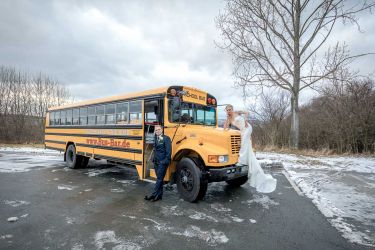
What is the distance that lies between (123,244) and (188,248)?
2.82 ft

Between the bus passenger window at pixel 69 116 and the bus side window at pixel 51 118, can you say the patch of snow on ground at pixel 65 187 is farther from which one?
the bus side window at pixel 51 118

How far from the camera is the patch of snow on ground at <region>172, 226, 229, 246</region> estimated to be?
3.29 meters

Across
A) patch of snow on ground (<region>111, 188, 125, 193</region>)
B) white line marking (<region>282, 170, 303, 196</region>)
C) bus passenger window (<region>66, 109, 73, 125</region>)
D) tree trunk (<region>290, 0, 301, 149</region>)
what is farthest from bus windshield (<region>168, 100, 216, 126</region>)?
tree trunk (<region>290, 0, 301, 149</region>)

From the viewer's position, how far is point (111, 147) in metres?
7.38

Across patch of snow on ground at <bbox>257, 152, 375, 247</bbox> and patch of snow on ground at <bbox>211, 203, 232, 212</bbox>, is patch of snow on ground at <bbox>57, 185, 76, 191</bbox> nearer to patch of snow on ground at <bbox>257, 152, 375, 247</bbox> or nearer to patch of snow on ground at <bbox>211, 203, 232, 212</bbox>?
patch of snow on ground at <bbox>211, 203, 232, 212</bbox>

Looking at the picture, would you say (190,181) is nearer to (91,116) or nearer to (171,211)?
(171,211)

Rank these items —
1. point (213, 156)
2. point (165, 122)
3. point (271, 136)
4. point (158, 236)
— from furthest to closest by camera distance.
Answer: point (271, 136) < point (165, 122) < point (213, 156) < point (158, 236)

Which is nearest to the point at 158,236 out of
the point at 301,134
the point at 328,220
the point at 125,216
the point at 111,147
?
the point at 125,216

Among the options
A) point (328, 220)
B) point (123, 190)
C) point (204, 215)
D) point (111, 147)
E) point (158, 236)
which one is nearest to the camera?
point (158, 236)

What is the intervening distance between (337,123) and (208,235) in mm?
14043

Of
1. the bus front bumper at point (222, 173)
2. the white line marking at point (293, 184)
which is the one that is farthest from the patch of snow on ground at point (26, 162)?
the white line marking at point (293, 184)

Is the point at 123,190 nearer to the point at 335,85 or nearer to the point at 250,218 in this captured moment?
the point at 250,218

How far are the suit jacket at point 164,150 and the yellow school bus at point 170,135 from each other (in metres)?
0.28

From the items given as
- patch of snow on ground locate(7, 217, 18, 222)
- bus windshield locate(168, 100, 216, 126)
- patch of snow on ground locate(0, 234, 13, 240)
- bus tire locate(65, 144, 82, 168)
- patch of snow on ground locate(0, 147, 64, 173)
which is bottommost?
patch of snow on ground locate(0, 234, 13, 240)
